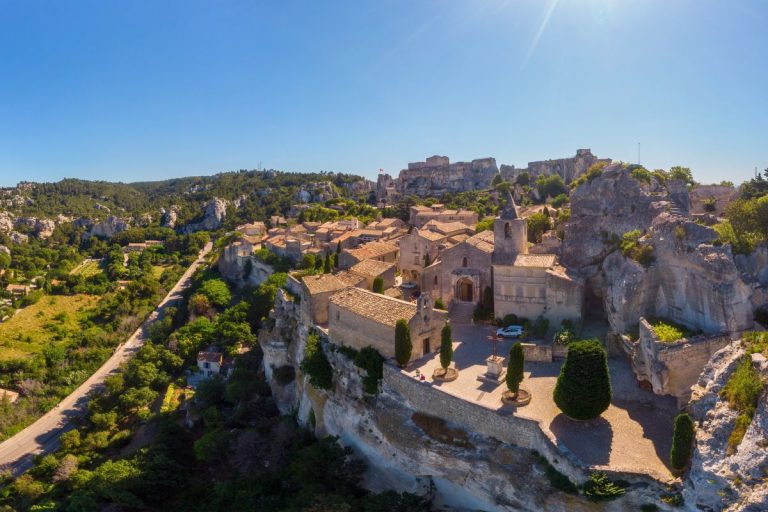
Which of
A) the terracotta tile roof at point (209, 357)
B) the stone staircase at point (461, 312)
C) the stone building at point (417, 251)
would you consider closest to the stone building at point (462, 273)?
the stone staircase at point (461, 312)

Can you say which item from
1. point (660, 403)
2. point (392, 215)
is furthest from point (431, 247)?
point (392, 215)

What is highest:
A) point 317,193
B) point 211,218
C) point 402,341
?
point 317,193

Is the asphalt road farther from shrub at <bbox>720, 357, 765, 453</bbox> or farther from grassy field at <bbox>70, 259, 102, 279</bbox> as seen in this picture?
shrub at <bbox>720, 357, 765, 453</bbox>

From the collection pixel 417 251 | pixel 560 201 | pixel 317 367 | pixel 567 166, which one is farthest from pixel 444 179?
pixel 317 367

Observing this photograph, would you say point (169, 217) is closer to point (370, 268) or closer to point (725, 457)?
point (370, 268)

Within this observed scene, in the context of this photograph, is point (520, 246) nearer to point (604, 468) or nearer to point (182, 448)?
point (604, 468)

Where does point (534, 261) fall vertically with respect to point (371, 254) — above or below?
above
